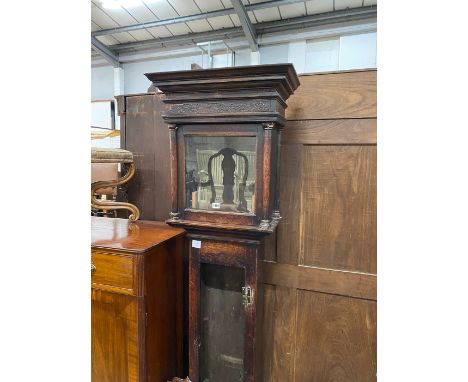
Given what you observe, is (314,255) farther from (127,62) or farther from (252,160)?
(127,62)

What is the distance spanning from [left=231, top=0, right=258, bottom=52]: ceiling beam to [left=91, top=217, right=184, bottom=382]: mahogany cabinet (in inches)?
66.3

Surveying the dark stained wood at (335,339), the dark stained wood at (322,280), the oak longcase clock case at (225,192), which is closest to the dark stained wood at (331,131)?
the oak longcase clock case at (225,192)

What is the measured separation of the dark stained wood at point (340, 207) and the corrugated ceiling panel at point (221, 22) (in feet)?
5.71

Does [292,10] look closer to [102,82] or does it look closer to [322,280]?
[322,280]

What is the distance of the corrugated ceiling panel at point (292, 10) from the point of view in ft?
7.25

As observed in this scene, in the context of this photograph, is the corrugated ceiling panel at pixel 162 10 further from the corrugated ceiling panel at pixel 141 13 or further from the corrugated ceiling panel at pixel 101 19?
the corrugated ceiling panel at pixel 101 19

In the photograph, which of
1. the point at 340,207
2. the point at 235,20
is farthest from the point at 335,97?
the point at 235,20

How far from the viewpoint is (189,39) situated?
269 cm

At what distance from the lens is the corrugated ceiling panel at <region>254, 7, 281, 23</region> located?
7.46 feet

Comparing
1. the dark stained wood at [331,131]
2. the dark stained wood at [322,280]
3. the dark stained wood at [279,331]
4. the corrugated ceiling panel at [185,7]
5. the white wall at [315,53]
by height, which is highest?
the corrugated ceiling panel at [185,7]

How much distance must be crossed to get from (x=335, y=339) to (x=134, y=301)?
84 centimetres

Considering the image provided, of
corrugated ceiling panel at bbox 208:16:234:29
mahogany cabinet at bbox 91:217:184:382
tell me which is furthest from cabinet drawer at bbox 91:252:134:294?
corrugated ceiling panel at bbox 208:16:234:29
